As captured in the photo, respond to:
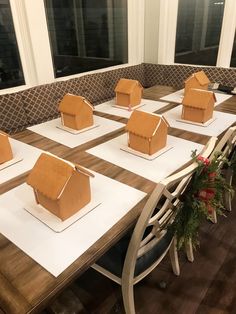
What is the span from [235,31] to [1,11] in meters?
2.20

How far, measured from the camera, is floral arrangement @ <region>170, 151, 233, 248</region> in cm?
88

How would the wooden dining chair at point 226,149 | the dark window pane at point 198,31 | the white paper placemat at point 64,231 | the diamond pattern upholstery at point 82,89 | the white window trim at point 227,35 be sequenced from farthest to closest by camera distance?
the dark window pane at point 198,31 < the white window trim at point 227,35 < the diamond pattern upholstery at point 82,89 < the wooden dining chair at point 226,149 < the white paper placemat at point 64,231

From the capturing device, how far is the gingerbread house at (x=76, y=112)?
1.46 metres

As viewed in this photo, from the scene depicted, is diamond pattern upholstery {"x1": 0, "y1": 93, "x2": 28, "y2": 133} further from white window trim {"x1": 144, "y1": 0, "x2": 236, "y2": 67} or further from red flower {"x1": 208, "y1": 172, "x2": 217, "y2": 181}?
white window trim {"x1": 144, "y1": 0, "x2": 236, "y2": 67}

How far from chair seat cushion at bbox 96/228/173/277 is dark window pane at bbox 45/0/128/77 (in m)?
1.86

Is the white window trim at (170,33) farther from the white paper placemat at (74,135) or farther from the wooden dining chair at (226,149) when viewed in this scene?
the white paper placemat at (74,135)

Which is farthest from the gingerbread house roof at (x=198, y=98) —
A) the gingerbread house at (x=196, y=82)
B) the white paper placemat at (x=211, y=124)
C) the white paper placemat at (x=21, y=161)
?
the white paper placemat at (x=21, y=161)

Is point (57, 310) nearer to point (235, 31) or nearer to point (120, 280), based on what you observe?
point (120, 280)

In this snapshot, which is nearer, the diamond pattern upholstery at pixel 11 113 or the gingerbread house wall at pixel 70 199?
the gingerbread house wall at pixel 70 199

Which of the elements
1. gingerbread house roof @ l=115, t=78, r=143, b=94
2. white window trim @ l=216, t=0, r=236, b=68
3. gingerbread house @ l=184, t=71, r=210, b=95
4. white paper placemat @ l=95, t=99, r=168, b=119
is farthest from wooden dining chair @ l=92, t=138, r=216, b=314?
white window trim @ l=216, t=0, r=236, b=68

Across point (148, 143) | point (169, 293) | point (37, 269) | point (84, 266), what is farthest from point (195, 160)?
point (169, 293)

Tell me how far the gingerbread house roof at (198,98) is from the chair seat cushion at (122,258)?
0.83 metres

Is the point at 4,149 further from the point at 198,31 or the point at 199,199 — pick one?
the point at 198,31

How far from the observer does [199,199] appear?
912 millimetres
